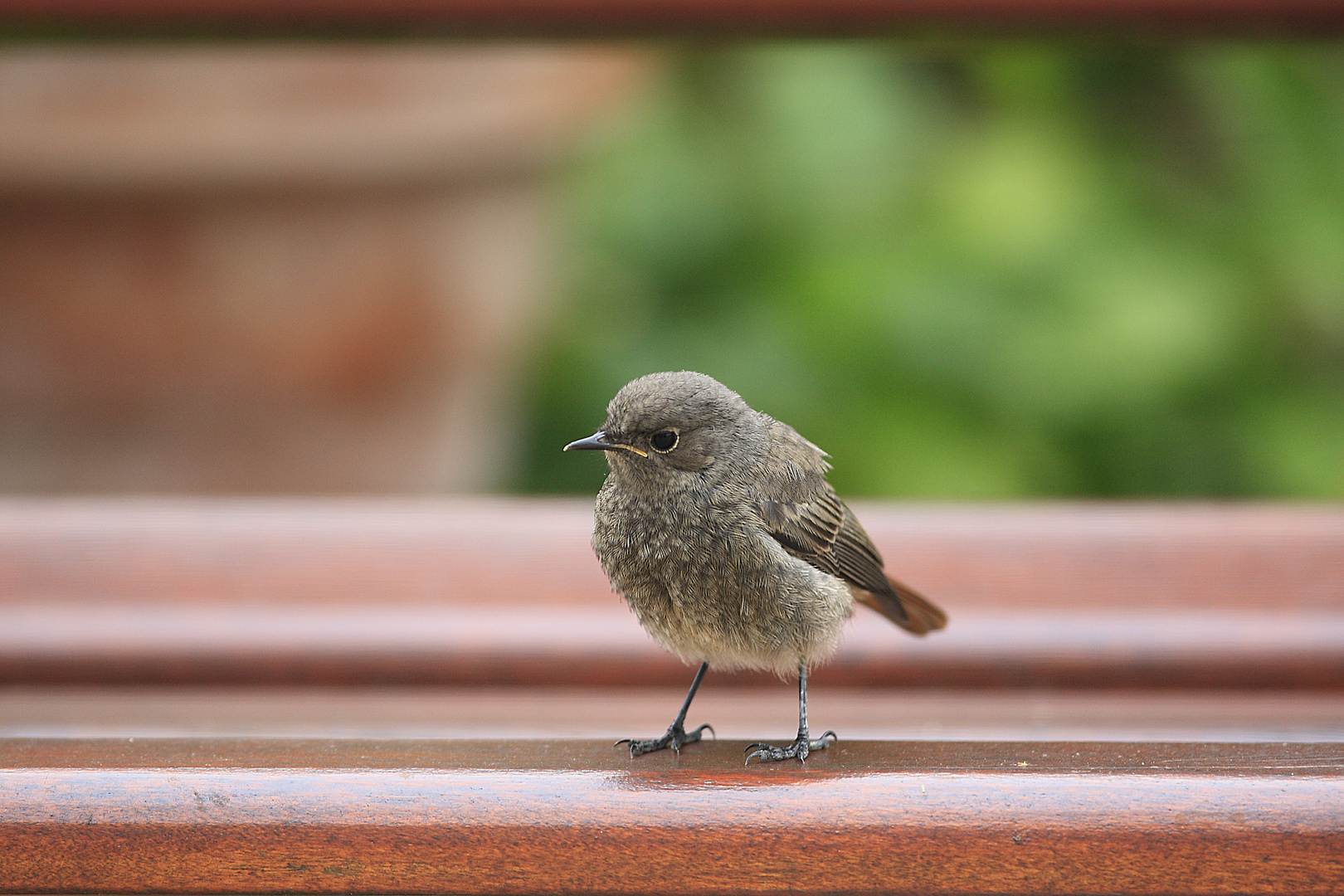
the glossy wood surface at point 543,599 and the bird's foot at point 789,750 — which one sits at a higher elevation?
the glossy wood surface at point 543,599

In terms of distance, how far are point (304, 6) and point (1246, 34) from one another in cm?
188

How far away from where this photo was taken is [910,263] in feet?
14.1

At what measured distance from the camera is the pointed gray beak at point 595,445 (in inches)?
70.5

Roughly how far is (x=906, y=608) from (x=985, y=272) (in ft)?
7.79

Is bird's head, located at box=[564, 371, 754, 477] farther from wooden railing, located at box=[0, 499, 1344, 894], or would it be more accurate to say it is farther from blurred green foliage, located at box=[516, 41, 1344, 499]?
blurred green foliage, located at box=[516, 41, 1344, 499]

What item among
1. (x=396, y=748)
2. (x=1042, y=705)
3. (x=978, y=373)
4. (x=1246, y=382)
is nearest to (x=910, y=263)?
(x=978, y=373)

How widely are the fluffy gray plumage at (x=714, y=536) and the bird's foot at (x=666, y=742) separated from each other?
13 centimetres

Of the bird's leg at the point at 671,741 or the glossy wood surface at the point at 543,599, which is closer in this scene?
the bird's leg at the point at 671,741

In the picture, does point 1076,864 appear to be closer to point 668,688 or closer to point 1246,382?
point 668,688

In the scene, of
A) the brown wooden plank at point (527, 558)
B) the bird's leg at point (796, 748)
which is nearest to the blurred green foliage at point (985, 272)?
the brown wooden plank at point (527, 558)

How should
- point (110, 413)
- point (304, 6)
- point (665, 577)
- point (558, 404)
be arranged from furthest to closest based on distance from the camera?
point (558, 404) < point (110, 413) < point (304, 6) < point (665, 577)

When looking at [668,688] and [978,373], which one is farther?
[978,373]

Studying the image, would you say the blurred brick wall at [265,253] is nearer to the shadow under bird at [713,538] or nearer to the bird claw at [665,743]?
the shadow under bird at [713,538]

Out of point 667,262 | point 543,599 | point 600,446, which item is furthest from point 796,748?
point 667,262
